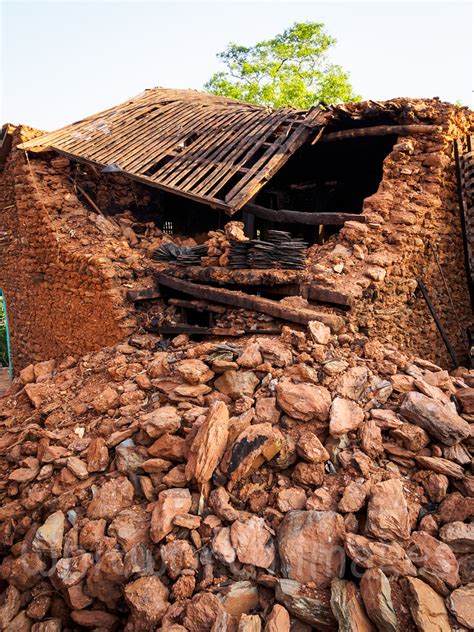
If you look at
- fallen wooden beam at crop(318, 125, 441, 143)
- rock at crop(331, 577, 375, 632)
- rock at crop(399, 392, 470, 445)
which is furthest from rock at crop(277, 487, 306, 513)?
fallen wooden beam at crop(318, 125, 441, 143)

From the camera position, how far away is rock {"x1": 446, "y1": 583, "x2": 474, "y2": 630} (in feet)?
6.96

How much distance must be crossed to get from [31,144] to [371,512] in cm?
706

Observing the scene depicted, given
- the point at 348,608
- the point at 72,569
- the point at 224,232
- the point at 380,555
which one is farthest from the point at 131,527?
the point at 224,232

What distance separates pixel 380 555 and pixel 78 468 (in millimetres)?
2230

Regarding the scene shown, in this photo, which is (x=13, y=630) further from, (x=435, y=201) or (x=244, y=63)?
(x=244, y=63)

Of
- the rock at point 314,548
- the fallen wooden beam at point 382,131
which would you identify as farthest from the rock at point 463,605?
the fallen wooden beam at point 382,131

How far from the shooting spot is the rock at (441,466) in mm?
2840

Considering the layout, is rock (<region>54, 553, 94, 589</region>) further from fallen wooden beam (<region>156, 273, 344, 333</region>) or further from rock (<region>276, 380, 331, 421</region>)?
fallen wooden beam (<region>156, 273, 344, 333</region>)

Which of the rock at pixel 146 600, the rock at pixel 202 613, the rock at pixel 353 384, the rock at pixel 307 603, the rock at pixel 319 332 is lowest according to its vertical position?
the rock at pixel 146 600

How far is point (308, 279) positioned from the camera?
16.3 ft

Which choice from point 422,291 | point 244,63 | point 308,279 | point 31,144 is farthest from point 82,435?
point 244,63

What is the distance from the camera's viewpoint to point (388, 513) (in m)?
2.55

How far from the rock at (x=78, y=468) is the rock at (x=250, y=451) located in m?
1.13

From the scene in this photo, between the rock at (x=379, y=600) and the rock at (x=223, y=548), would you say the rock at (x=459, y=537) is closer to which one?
the rock at (x=379, y=600)
